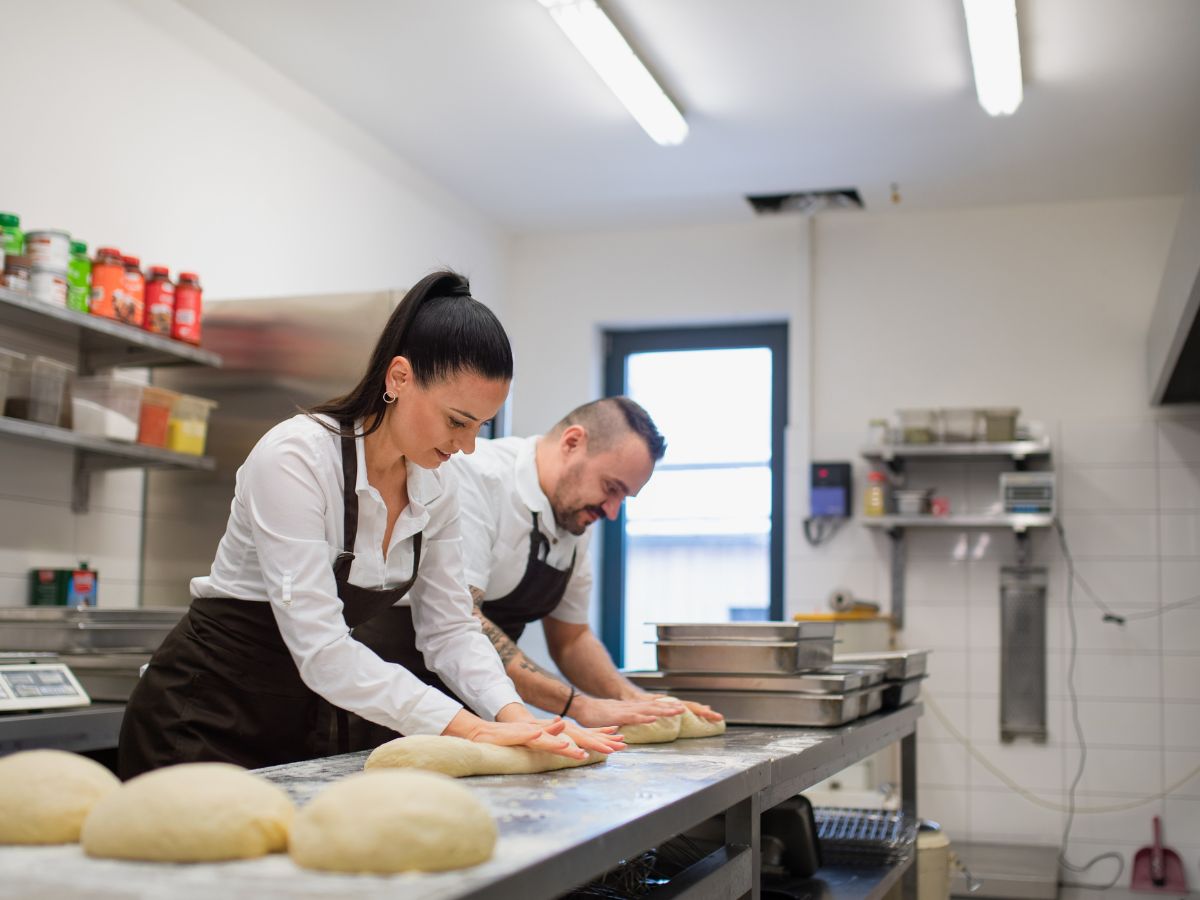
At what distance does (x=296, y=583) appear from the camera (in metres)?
1.62

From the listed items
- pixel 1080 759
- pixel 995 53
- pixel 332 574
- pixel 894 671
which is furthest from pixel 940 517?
pixel 332 574

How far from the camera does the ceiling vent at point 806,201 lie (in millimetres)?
5625

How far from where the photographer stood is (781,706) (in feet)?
7.63

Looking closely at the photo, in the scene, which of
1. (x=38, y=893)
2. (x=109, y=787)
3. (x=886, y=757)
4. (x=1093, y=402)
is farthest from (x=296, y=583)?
(x=1093, y=402)

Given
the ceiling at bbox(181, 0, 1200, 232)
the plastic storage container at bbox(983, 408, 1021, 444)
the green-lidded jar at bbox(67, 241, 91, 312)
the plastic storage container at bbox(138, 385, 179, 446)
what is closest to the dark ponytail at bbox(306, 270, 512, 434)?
the green-lidded jar at bbox(67, 241, 91, 312)

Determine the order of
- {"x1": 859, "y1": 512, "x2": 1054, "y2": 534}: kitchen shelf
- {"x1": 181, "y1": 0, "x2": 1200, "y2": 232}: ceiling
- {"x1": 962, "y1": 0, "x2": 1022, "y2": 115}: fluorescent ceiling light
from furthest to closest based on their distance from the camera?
{"x1": 859, "y1": 512, "x2": 1054, "y2": 534}: kitchen shelf < {"x1": 181, "y1": 0, "x2": 1200, "y2": 232}: ceiling < {"x1": 962, "y1": 0, "x2": 1022, "y2": 115}: fluorescent ceiling light

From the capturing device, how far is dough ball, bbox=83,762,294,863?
98 centimetres

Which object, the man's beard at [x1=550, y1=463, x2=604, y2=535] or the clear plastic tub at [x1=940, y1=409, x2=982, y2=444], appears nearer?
the man's beard at [x1=550, y1=463, x2=604, y2=535]

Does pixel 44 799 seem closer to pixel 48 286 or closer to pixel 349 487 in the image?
pixel 349 487

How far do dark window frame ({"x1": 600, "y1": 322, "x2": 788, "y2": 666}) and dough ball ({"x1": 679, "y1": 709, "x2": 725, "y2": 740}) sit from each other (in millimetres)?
3830

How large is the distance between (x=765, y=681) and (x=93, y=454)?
205 centimetres

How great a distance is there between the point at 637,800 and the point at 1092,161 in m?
4.52

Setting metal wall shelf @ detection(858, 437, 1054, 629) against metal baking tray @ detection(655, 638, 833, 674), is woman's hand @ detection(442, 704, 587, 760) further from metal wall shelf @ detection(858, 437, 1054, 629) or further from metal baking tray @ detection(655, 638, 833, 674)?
metal wall shelf @ detection(858, 437, 1054, 629)

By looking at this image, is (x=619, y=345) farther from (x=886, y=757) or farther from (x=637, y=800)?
(x=637, y=800)
